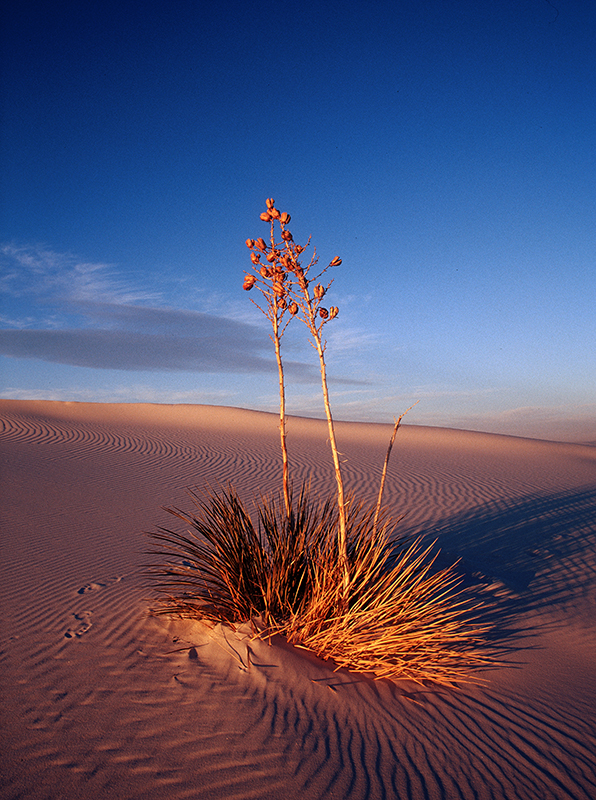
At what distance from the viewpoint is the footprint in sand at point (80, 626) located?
11.5ft

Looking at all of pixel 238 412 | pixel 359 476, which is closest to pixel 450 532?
pixel 359 476

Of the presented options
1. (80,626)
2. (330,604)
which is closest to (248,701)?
(330,604)

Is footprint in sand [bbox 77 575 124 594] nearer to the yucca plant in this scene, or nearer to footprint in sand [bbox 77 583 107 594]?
footprint in sand [bbox 77 583 107 594]

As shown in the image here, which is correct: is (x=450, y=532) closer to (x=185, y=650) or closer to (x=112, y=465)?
(x=185, y=650)

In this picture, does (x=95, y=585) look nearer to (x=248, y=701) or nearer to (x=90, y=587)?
(x=90, y=587)

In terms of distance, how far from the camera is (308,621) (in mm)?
3125

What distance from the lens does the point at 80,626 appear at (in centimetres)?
366

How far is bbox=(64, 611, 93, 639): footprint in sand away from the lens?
3514mm

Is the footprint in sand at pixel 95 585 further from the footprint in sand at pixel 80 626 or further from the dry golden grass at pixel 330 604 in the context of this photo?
the dry golden grass at pixel 330 604

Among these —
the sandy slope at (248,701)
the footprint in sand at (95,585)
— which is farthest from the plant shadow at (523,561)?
the footprint in sand at (95,585)

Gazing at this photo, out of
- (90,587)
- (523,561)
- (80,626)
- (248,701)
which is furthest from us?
(523,561)

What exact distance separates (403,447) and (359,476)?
7.30 m

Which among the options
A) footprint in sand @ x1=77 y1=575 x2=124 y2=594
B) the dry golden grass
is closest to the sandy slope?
footprint in sand @ x1=77 y1=575 x2=124 y2=594

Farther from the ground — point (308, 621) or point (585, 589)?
point (308, 621)
